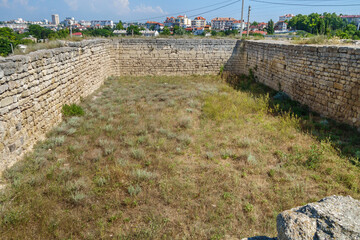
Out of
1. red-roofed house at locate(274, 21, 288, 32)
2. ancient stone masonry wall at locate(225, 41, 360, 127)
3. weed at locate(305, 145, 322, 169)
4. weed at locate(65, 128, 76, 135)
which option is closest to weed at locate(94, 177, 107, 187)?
weed at locate(65, 128, 76, 135)

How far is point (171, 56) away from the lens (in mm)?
14805

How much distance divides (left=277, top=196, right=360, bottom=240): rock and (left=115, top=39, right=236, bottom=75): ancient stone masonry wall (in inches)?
529

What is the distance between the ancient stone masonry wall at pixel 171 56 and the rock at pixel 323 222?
44.1ft

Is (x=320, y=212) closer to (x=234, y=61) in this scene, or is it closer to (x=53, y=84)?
(x=53, y=84)

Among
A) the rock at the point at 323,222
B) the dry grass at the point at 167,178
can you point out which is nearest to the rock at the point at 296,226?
the rock at the point at 323,222

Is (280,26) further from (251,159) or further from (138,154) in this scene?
(138,154)

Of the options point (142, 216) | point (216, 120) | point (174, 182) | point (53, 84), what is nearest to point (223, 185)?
point (174, 182)

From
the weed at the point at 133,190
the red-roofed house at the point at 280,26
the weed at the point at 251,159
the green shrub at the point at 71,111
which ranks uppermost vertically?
the red-roofed house at the point at 280,26

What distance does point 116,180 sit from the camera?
4465 millimetres

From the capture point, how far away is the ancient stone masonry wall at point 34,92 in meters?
4.55

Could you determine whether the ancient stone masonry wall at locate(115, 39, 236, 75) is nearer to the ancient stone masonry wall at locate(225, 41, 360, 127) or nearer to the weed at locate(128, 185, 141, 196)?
the ancient stone masonry wall at locate(225, 41, 360, 127)

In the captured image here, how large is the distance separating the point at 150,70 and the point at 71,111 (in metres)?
8.02

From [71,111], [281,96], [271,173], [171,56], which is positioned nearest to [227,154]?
[271,173]

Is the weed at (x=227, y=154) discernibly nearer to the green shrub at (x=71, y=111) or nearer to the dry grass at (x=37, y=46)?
the green shrub at (x=71, y=111)
